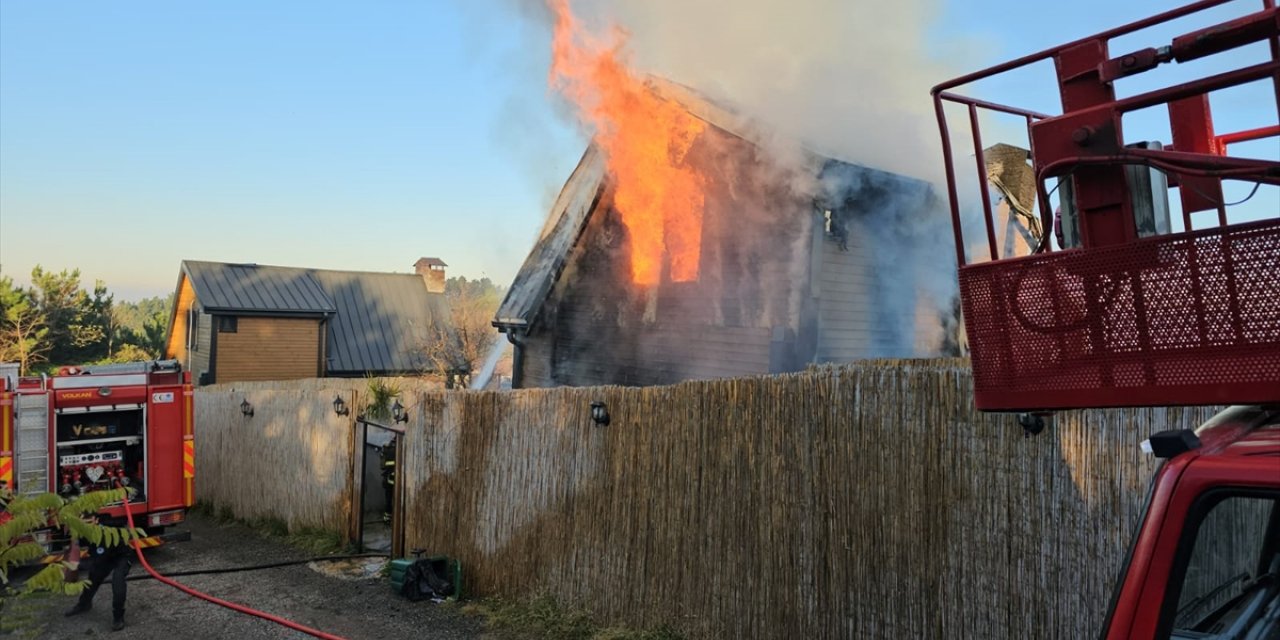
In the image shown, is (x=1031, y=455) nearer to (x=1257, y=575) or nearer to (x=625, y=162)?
(x=1257, y=575)

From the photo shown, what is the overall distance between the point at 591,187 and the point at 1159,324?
11.8 metres

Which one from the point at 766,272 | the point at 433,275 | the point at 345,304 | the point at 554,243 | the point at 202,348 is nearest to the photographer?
the point at 766,272

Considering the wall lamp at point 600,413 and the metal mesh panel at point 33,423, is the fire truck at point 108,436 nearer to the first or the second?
the metal mesh panel at point 33,423

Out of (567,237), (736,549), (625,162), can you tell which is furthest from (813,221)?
(736,549)

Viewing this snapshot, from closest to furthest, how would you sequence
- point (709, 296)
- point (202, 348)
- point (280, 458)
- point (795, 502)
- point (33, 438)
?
1. point (795, 502)
2. point (33, 438)
3. point (709, 296)
4. point (280, 458)
5. point (202, 348)

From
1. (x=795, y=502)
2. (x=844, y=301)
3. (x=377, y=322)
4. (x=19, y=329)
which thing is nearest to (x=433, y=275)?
(x=377, y=322)

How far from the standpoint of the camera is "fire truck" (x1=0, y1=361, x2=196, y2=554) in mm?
9898

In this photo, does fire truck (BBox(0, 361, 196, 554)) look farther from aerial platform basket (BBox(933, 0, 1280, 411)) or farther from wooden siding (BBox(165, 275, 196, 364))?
wooden siding (BBox(165, 275, 196, 364))

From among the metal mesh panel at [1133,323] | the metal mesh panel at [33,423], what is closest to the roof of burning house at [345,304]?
the metal mesh panel at [33,423]

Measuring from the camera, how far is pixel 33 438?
998 cm

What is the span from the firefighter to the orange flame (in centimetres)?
757

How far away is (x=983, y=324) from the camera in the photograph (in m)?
2.48

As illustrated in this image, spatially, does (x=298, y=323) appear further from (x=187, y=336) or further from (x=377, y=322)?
(x=187, y=336)

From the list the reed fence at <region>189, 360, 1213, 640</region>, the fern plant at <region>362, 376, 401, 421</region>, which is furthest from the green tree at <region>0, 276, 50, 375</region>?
the reed fence at <region>189, 360, 1213, 640</region>
